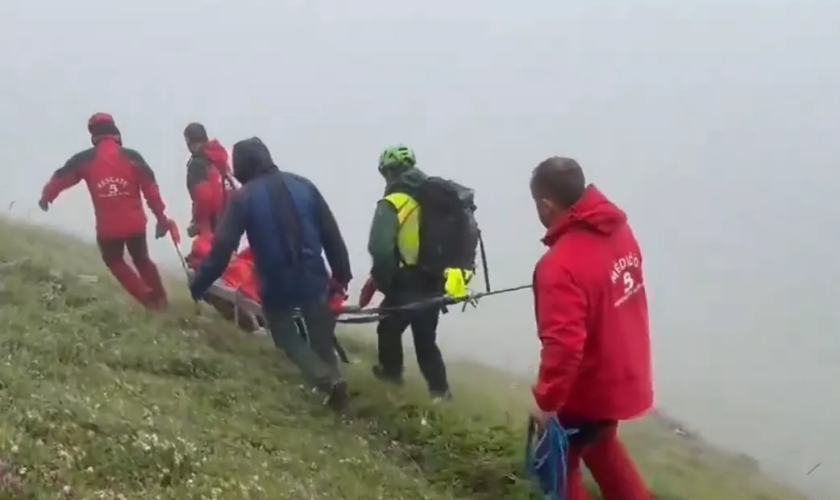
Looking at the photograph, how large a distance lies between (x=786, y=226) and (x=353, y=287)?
28.2 meters

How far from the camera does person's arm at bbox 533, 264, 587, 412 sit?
6121mm

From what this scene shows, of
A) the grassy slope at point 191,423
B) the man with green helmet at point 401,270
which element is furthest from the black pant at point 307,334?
the man with green helmet at point 401,270

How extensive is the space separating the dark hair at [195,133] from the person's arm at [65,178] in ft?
3.34

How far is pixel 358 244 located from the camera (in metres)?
42.4

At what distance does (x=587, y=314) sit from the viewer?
6305mm

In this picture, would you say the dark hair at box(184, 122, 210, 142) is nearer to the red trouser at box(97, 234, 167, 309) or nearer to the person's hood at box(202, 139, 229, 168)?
the person's hood at box(202, 139, 229, 168)

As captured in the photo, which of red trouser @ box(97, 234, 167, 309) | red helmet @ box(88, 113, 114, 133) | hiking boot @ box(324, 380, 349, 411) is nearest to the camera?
hiking boot @ box(324, 380, 349, 411)

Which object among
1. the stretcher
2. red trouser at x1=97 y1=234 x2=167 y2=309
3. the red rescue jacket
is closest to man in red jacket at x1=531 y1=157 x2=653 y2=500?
the stretcher

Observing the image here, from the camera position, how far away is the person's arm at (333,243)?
29.9 ft

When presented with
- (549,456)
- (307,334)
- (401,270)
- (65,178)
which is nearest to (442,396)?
(401,270)

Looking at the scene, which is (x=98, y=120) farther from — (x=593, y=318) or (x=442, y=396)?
(x=593, y=318)

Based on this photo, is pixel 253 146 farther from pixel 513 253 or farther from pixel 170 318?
pixel 513 253

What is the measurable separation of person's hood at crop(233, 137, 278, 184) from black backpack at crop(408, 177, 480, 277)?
→ 1282mm

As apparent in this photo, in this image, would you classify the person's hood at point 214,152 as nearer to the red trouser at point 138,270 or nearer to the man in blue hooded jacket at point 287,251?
the red trouser at point 138,270
